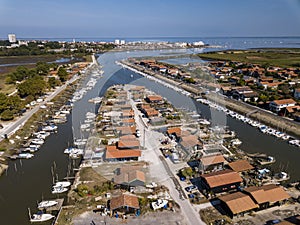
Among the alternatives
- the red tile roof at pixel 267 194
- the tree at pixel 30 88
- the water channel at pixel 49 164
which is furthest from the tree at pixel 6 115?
the red tile roof at pixel 267 194

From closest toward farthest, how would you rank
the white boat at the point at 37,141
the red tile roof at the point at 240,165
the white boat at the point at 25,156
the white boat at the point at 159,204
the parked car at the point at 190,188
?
the white boat at the point at 159,204 < the parked car at the point at 190,188 < the red tile roof at the point at 240,165 < the white boat at the point at 25,156 < the white boat at the point at 37,141

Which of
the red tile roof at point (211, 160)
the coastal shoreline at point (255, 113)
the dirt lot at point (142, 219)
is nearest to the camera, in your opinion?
the dirt lot at point (142, 219)

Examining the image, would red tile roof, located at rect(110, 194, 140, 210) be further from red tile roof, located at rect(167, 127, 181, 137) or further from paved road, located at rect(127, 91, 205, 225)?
red tile roof, located at rect(167, 127, 181, 137)

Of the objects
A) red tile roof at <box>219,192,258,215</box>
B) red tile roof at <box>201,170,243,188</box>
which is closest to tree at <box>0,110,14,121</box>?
red tile roof at <box>201,170,243,188</box>

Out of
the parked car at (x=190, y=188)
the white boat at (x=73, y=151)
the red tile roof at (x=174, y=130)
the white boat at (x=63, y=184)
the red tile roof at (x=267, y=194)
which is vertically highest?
the red tile roof at (x=174, y=130)

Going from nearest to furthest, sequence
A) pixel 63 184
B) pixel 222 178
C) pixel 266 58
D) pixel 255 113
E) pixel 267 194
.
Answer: pixel 267 194 < pixel 222 178 < pixel 63 184 < pixel 255 113 < pixel 266 58

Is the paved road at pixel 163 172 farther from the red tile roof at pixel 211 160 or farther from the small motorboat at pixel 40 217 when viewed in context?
the small motorboat at pixel 40 217

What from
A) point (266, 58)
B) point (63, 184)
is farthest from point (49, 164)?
point (266, 58)

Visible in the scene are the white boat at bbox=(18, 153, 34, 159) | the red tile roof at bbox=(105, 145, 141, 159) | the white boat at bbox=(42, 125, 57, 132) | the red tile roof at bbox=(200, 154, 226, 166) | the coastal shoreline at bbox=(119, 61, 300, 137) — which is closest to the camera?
the red tile roof at bbox=(200, 154, 226, 166)

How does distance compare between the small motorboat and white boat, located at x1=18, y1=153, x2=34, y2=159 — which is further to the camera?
white boat, located at x1=18, y1=153, x2=34, y2=159

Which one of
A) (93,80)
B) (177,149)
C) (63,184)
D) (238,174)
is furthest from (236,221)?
(93,80)

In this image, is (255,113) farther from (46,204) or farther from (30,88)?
(30,88)
